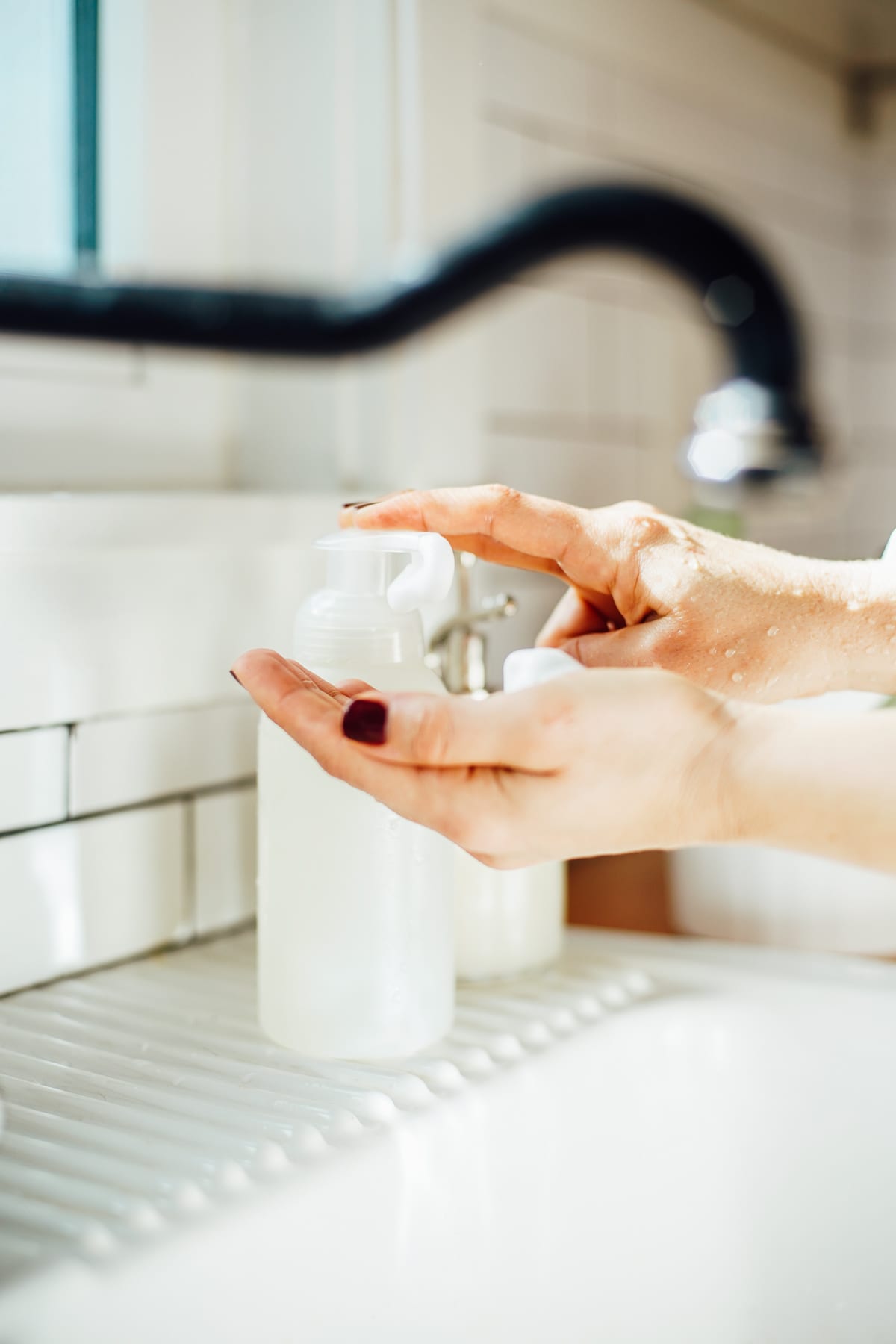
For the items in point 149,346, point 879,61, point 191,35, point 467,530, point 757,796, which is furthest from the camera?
point 879,61

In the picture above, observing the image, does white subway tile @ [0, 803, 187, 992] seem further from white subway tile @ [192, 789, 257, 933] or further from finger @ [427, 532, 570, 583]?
finger @ [427, 532, 570, 583]

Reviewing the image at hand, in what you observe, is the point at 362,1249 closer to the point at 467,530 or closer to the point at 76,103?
the point at 467,530

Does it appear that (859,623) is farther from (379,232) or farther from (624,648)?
(379,232)

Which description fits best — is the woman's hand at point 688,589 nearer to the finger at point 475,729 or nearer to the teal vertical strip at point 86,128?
the finger at point 475,729

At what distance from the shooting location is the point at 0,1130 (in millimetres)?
409

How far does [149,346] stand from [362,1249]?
414mm

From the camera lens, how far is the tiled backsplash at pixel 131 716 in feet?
1.76

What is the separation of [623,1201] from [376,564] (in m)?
0.28

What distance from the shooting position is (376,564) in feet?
1.56

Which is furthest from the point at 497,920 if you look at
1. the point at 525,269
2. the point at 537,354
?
the point at 537,354

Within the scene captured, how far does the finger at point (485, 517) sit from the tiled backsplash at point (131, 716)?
0.15 m

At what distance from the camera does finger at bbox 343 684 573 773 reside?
13.8 inches

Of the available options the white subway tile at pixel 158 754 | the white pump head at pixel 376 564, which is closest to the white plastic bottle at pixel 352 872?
the white pump head at pixel 376 564

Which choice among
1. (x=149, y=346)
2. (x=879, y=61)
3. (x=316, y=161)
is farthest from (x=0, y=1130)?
(x=879, y=61)
